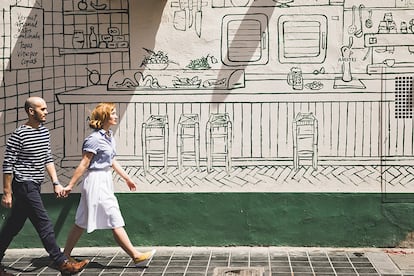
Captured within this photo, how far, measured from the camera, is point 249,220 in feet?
29.3

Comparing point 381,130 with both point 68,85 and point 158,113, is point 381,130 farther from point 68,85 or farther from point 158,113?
point 68,85

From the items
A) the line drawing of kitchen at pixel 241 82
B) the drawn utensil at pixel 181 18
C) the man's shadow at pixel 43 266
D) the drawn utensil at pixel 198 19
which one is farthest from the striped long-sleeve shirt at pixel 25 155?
the drawn utensil at pixel 198 19

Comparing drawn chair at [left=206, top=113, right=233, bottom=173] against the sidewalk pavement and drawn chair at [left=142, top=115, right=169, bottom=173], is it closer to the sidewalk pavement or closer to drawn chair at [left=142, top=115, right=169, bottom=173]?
drawn chair at [left=142, top=115, right=169, bottom=173]

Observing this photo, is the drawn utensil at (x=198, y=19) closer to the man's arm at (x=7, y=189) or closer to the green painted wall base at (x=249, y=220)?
the green painted wall base at (x=249, y=220)

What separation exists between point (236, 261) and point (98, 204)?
5.73 feet

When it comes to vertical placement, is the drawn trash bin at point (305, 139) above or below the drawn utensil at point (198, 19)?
below

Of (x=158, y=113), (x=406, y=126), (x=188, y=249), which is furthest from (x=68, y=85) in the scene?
(x=406, y=126)

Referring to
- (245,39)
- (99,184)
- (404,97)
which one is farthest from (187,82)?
(404,97)

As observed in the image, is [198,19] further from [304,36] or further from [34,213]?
[34,213]

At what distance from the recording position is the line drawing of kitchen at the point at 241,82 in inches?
345

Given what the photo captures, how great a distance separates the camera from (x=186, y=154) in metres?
8.98

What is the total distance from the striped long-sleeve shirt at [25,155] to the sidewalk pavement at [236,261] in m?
1.19

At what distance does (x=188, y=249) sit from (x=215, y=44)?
8.30ft

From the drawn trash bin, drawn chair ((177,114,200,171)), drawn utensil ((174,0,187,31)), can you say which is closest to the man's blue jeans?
drawn chair ((177,114,200,171))
